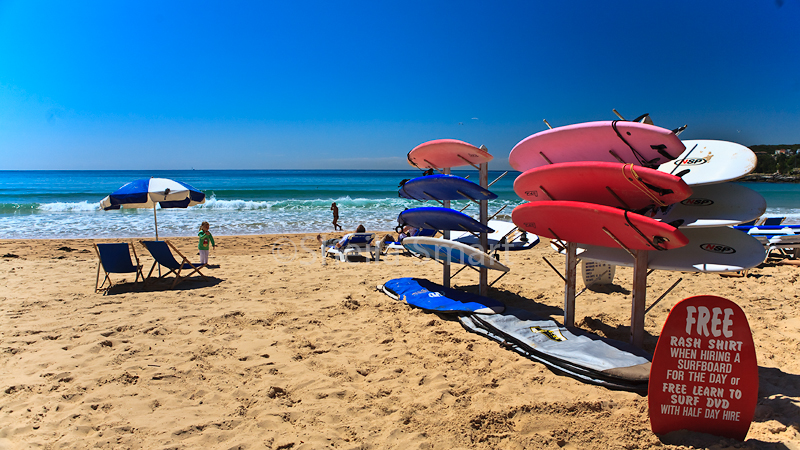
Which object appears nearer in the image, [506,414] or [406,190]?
[506,414]

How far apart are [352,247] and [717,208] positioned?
705cm

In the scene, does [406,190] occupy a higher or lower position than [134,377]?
higher

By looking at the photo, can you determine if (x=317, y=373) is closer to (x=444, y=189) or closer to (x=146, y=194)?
(x=444, y=189)

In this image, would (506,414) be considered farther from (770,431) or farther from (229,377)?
(229,377)

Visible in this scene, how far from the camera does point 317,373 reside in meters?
3.54

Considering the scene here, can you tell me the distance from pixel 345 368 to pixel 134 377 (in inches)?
70.2

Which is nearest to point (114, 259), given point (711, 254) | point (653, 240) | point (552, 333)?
point (552, 333)

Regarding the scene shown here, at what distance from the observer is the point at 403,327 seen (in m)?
4.61

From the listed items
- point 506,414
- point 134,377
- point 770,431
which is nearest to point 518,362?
point 506,414

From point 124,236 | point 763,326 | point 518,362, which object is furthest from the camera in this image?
point 124,236

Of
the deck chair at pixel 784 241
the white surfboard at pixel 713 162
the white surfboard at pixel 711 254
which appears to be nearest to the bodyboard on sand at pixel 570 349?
the white surfboard at pixel 711 254

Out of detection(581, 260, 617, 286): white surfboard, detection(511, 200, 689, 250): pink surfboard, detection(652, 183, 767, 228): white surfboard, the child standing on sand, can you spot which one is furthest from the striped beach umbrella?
detection(652, 183, 767, 228): white surfboard

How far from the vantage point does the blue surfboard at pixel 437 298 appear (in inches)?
186

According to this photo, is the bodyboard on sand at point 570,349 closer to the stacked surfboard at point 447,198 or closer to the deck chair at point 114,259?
the stacked surfboard at point 447,198
